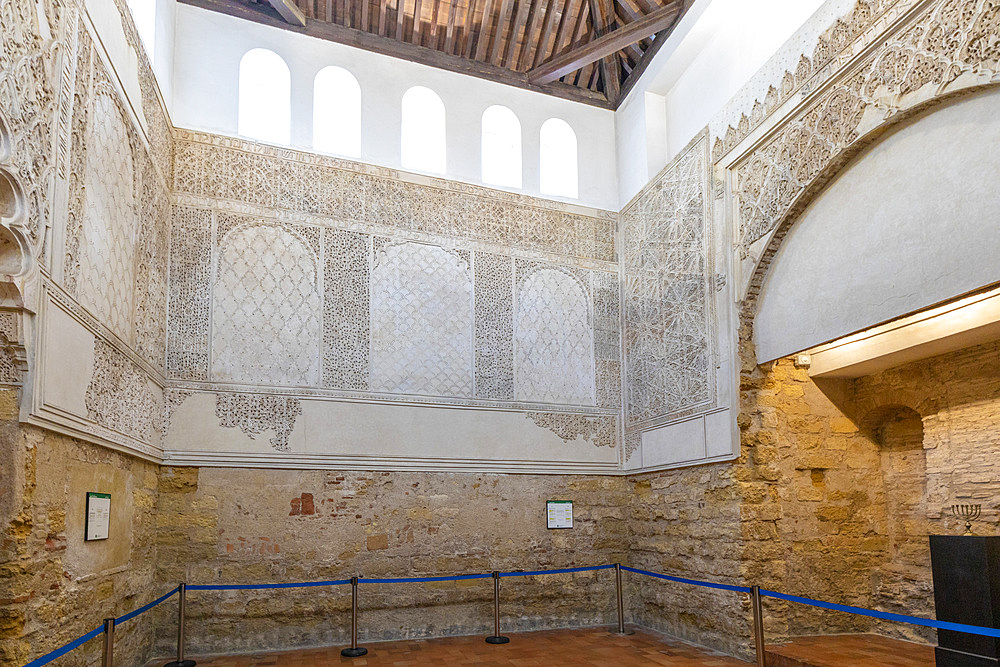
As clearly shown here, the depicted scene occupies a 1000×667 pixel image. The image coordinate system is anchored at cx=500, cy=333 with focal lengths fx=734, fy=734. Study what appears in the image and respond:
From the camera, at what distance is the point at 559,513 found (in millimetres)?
8531

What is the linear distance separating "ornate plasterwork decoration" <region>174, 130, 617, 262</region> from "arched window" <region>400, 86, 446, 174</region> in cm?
36

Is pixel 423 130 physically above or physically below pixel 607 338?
above

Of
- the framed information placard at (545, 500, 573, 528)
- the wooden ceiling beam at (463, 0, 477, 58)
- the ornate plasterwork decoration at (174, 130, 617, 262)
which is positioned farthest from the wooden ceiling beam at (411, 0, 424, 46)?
the framed information placard at (545, 500, 573, 528)

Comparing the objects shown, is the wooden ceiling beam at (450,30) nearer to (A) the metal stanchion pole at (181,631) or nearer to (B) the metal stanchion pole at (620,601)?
(B) the metal stanchion pole at (620,601)

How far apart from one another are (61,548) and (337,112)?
18.8ft

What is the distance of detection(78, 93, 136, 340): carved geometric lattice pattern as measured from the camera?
521 cm

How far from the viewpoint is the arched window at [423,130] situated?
29.4ft

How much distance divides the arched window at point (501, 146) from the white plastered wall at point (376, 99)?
9 centimetres

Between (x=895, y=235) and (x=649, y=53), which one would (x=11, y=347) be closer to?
(x=895, y=235)

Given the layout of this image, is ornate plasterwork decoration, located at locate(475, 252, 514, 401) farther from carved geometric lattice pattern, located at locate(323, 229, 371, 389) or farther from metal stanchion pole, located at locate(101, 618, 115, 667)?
metal stanchion pole, located at locate(101, 618, 115, 667)

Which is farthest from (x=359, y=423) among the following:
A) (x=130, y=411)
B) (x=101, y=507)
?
(x=101, y=507)

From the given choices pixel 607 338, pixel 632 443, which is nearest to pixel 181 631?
pixel 632 443

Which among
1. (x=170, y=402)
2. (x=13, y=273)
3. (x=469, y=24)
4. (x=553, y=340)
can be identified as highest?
(x=469, y=24)

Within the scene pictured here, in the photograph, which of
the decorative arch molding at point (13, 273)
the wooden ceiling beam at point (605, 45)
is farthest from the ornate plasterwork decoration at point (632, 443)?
the decorative arch molding at point (13, 273)
